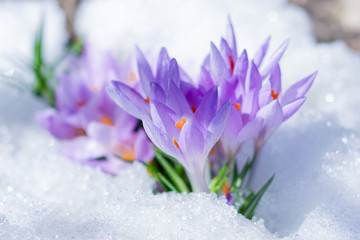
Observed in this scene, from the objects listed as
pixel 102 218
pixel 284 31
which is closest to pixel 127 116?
pixel 102 218

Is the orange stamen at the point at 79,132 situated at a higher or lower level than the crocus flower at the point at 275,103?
lower

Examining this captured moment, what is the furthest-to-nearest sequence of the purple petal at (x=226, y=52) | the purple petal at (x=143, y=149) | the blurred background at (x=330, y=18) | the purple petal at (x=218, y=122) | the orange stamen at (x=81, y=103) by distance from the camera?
the blurred background at (x=330, y=18) → the orange stamen at (x=81, y=103) → the purple petal at (x=143, y=149) → the purple petal at (x=226, y=52) → the purple petal at (x=218, y=122)

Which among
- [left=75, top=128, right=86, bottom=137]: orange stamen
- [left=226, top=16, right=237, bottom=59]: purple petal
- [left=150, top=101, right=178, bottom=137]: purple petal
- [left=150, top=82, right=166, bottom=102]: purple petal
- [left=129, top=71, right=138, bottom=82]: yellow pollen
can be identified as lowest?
[left=75, top=128, right=86, bottom=137]: orange stamen

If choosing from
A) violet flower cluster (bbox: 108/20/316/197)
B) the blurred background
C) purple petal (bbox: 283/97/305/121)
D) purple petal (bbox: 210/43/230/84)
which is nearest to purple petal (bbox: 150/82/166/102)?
violet flower cluster (bbox: 108/20/316/197)

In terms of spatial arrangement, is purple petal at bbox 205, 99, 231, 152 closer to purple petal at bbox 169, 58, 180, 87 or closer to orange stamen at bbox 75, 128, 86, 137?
purple petal at bbox 169, 58, 180, 87

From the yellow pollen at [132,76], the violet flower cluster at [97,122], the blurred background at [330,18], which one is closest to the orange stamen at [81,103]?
the violet flower cluster at [97,122]

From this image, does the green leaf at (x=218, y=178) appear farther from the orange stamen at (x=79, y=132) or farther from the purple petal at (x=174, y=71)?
the orange stamen at (x=79, y=132)

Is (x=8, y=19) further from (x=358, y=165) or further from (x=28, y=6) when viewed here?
(x=358, y=165)

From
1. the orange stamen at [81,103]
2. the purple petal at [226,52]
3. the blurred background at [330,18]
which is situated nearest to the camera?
the purple petal at [226,52]
